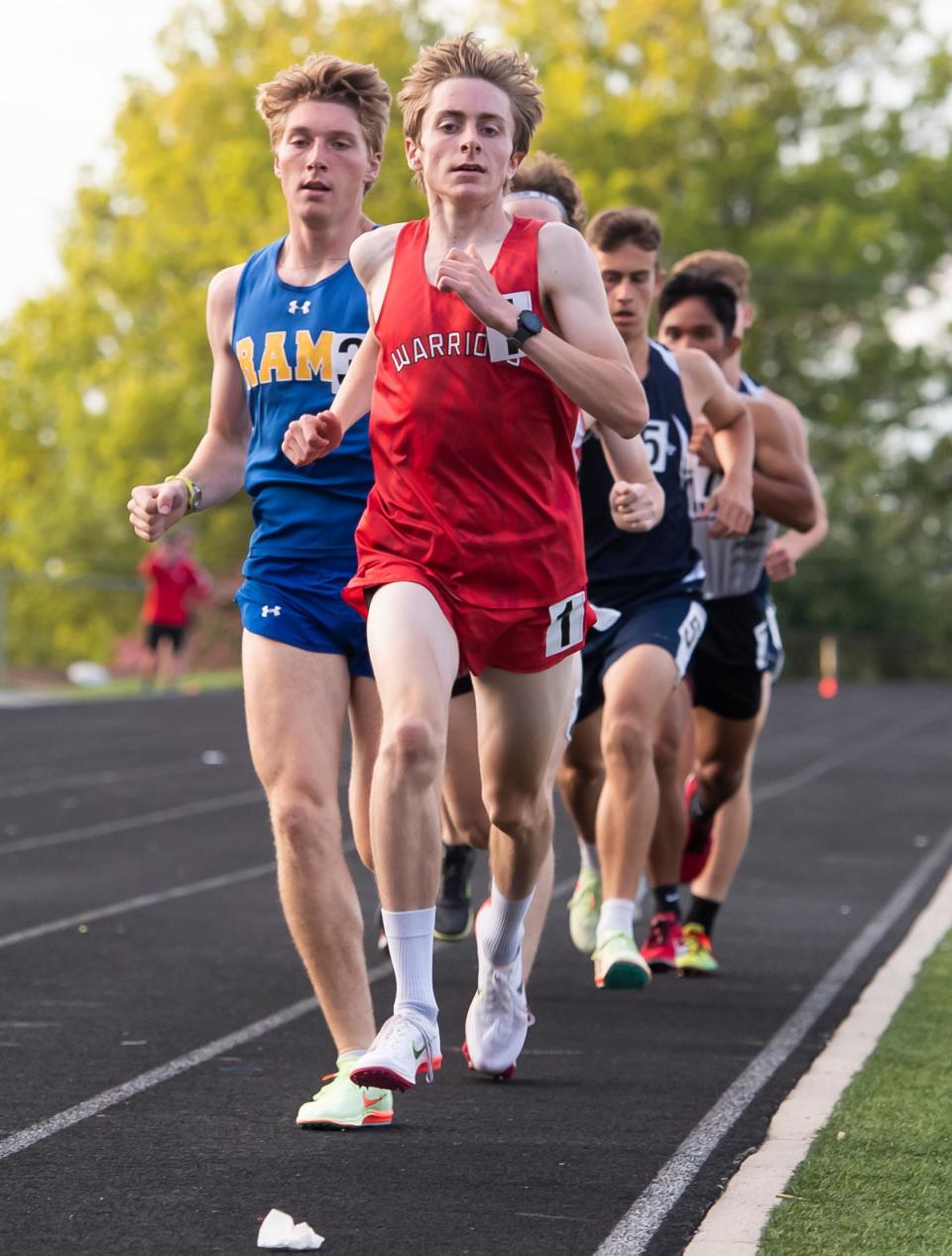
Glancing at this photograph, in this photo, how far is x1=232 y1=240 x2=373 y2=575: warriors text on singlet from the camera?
5.25m

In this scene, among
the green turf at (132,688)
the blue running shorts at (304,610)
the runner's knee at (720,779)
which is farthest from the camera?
the green turf at (132,688)

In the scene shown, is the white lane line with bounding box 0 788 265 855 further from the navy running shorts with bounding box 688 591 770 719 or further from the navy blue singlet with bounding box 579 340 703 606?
the navy blue singlet with bounding box 579 340 703 606

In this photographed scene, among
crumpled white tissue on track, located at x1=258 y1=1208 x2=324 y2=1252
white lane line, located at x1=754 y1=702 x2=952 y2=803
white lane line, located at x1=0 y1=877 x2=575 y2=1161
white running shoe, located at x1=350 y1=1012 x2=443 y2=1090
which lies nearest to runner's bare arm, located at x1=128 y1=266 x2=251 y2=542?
white lane line, located at x1=0 y1=877 x2=575 y2=1161

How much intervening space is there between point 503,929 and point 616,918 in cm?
129

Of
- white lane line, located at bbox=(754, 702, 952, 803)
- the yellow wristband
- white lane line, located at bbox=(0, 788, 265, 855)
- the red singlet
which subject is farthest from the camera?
white lane line, located at bbox=(754, 702, 952, 803)

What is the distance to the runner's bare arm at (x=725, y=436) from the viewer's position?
23.8ft

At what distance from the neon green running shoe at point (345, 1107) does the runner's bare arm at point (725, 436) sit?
2.82 meters

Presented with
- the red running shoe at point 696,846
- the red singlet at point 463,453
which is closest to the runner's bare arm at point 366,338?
the red singlet at point 463,453

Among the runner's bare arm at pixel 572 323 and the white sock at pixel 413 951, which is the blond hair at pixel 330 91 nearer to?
the runner's bare arm at pixel 572 323

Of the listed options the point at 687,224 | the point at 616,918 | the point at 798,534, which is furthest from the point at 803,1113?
the point at 687,224

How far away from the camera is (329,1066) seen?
5777 mm

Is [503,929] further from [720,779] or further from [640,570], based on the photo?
[720,779]

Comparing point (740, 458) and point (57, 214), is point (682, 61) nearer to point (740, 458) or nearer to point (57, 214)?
point (57, 214)

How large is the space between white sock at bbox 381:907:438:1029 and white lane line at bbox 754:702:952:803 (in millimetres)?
11307
